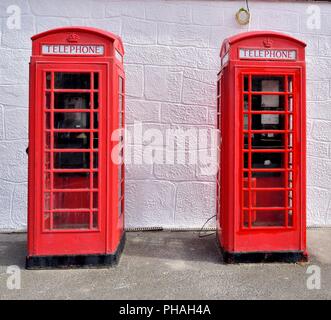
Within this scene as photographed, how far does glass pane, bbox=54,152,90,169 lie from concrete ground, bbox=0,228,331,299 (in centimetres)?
99

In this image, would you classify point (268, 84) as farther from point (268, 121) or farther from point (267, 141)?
point (267, 141)

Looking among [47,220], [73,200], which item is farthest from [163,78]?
[47,220]

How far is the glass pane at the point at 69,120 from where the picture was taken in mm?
3416

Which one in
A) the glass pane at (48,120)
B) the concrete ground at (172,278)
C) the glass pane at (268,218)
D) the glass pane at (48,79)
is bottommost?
the concrete ground at (172,278)

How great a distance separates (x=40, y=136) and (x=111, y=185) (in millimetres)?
794

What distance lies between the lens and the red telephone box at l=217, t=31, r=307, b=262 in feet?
11.2

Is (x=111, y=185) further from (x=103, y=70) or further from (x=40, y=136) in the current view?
(x=103, y=70)

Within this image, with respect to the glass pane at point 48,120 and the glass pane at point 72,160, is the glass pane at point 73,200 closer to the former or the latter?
the glass pane at point 72,160

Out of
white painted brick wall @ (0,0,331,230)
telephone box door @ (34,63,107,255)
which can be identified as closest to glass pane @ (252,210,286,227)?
white painted brick wall @ (0,0,331,230)

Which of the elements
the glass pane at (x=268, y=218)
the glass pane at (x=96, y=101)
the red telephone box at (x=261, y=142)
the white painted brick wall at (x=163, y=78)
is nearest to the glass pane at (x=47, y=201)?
the glass pane at (x=96, y=101)

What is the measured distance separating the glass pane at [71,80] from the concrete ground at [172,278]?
1739 mm

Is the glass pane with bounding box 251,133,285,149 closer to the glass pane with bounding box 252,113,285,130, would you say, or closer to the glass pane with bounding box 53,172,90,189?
the glass pane with bounding box 252,113,285,130

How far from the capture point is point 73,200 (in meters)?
3.57

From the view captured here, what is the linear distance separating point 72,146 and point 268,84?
79.8 inches
